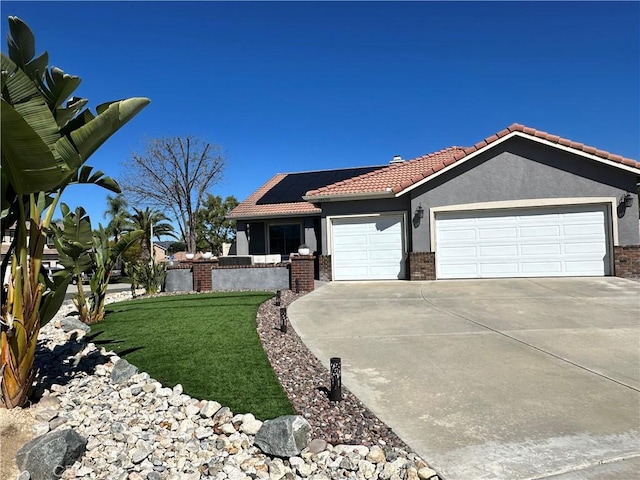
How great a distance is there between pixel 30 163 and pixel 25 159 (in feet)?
0.17

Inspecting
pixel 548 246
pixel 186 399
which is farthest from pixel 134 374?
pixel 548 246

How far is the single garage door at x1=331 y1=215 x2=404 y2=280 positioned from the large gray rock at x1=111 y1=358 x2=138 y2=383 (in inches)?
406

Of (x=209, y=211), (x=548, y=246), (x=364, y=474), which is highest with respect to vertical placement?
(x=209, y=211)

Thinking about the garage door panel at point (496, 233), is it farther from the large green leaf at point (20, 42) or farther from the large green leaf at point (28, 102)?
the large green leaf at point (20, 42)

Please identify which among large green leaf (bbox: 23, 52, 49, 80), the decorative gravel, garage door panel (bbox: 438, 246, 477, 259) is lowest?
the decorative gravel

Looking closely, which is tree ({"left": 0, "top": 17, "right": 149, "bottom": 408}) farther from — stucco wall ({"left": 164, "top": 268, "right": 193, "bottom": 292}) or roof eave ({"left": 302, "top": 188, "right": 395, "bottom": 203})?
roof eave ({"left": 302, "top": 188, "right": 395, "bottom": 203})

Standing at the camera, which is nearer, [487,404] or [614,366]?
[487,404]

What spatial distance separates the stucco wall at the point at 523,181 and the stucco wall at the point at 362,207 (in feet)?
1.65

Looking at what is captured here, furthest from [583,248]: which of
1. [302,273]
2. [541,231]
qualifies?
[302,273]

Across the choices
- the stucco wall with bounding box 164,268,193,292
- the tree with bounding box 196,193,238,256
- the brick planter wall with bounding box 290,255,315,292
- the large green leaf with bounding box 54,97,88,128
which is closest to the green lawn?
the brick planter wall with bounding box 290,255,315,292

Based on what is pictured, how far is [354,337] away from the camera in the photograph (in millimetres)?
7094

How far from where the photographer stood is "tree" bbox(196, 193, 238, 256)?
1730 inches

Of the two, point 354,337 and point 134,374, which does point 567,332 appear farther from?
point 134,374

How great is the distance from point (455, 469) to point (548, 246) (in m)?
12.0
